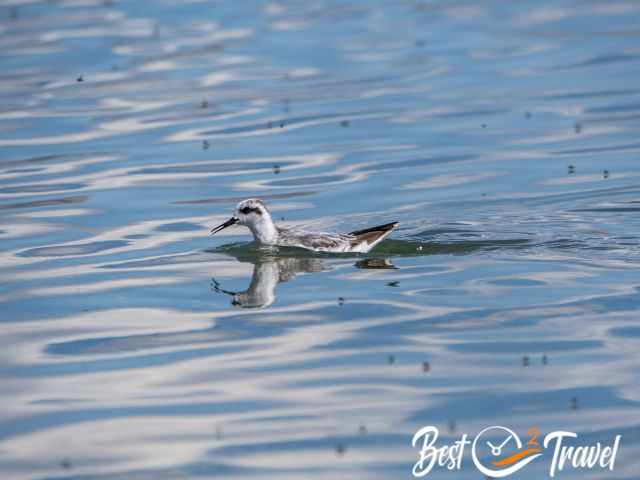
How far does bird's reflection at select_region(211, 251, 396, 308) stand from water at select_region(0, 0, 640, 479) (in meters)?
0.05

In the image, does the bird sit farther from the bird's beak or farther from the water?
the water

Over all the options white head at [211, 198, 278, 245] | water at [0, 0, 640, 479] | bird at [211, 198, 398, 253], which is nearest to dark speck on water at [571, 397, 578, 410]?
water at [0, 0, 640, 479]

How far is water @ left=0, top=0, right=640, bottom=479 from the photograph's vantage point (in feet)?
36.0

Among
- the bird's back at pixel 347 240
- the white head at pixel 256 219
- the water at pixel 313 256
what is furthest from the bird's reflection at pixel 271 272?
the white head at pixel 256 219

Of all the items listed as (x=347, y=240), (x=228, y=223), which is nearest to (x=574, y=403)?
(x=347, y=240)

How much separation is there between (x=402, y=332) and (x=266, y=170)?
890cm

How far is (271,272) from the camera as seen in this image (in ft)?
53.3

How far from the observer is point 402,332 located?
13.2m

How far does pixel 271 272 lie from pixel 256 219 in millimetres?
976

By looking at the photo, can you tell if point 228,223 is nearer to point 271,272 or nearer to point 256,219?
point 256,219

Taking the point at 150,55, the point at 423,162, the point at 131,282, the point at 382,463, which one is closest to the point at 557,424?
the point at 382,463

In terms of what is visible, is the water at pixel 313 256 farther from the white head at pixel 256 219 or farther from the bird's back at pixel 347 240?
the white head at pixel 256 219

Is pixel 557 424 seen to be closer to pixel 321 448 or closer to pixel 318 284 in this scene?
pixel 321 448

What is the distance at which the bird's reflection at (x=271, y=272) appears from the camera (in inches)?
581
